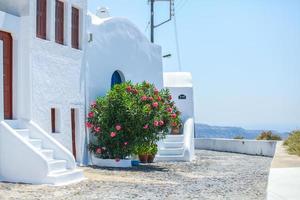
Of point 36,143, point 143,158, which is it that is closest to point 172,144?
point 143,158

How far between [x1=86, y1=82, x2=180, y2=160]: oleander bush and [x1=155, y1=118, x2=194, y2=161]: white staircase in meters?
4.19

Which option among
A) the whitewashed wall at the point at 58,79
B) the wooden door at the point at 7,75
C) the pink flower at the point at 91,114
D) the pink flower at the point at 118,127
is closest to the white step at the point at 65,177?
the whitewashed wall at the point at 58,79

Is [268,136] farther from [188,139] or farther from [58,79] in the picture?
[58,79]

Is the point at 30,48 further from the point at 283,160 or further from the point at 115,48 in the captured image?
the point at 283,160

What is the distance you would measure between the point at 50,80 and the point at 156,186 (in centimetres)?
449

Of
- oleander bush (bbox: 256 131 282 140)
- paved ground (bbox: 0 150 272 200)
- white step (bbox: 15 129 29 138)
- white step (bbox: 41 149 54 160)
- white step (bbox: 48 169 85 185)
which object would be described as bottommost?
paved ground (bbox: 0 150 272 200)

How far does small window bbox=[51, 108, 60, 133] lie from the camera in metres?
15.0

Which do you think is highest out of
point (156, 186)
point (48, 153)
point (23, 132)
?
point (23, 132)

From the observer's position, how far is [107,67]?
18.2 m

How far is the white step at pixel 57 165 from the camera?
1236 centimetres

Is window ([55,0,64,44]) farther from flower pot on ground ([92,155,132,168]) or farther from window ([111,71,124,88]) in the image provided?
flower pot on ground ([92,155,132,168])

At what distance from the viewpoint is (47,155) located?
42.7ft

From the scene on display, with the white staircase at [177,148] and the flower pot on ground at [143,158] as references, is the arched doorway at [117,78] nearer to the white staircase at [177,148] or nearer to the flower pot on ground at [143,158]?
the flower pot on ground at [143,158]

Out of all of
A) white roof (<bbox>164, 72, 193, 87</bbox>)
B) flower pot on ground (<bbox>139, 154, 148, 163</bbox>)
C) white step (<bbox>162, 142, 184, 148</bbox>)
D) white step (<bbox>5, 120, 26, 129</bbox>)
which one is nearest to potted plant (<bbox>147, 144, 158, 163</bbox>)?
flower pot on ground (<bbox>139, 154, 148, 163</bbox>)
